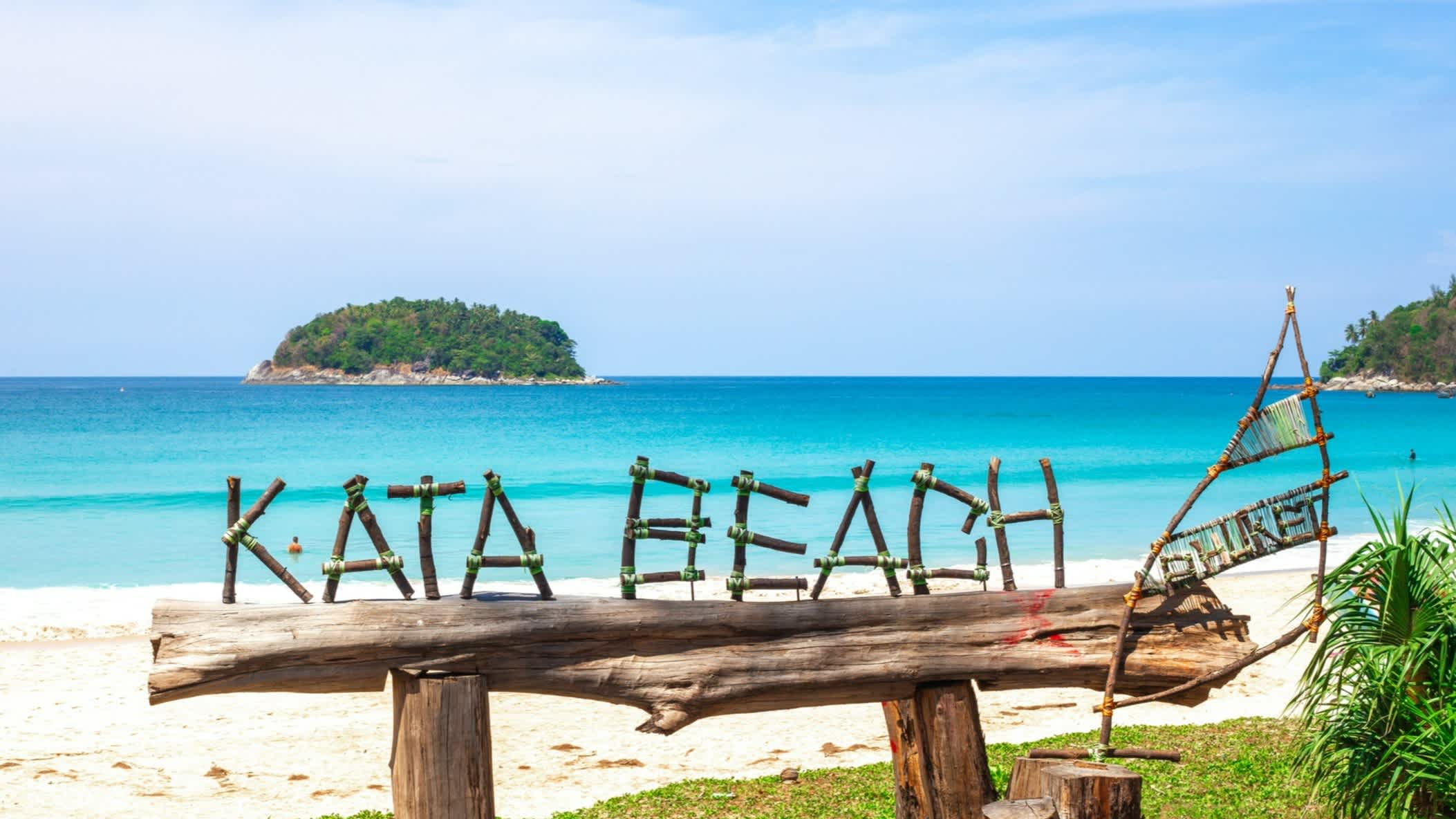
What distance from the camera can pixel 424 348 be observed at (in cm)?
13612

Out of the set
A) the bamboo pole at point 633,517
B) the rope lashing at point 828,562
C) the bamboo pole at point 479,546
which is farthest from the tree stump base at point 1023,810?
the bamboo pole at point 479,546

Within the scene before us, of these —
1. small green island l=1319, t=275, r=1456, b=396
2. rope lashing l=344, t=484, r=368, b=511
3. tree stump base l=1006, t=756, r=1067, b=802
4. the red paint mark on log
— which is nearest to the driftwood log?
the red paint mark on log

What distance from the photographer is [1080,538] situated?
2622 cm

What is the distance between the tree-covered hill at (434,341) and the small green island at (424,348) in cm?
9

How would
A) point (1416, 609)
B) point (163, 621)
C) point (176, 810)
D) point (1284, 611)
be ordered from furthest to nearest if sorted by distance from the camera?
point (1284, 611)
point (176, 810)
point (1416, 609)
point (163, 621)

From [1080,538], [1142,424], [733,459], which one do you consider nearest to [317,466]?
[733,459]

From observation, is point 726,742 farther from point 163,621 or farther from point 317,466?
point 317,466

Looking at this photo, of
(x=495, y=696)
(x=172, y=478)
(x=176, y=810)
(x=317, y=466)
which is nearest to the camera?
(x=176, y=810)

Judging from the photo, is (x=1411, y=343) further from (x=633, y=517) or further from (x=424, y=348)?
(x=633, y=517)

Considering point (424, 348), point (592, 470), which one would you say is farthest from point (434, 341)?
point (592, 470)

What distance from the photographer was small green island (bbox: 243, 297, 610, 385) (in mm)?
135750

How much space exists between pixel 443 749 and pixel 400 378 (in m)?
134

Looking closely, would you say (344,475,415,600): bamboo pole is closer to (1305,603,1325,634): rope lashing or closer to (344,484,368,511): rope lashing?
(344,484,368,511): rope lashing

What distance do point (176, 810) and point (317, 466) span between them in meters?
36.0
